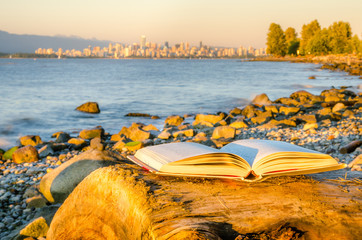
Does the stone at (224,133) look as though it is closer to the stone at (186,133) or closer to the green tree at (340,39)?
the stone at (186,133)

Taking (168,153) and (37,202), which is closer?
(168,153)

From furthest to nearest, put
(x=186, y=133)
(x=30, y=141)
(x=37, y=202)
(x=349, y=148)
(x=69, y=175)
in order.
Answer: (x=30, y=141) < (x=186, y=133) < (x=349, y=148) < (x=37, y=202) < (x=69, y=175)

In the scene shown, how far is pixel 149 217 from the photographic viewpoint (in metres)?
1.57

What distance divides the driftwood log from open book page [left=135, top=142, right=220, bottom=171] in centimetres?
9

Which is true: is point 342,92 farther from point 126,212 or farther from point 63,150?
point 126,212

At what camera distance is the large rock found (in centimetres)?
450

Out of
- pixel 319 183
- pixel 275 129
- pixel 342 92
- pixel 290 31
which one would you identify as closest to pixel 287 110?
pixel 275 129

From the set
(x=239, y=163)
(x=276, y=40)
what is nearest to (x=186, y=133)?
(x=239, y=163)

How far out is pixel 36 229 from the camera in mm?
3770

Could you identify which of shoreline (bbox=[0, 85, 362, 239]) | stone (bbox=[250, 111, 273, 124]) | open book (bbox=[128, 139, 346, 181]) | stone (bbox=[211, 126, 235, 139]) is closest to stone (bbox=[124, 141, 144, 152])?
shoreline (bbox=[0, 85, 362, 239])

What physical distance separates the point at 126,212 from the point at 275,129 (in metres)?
9.21

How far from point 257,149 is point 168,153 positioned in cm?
59

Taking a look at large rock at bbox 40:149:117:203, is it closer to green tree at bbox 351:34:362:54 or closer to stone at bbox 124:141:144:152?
stone at bbox 124:141:144:152

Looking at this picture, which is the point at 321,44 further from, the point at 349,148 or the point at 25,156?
the point at 25,156
